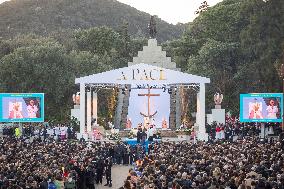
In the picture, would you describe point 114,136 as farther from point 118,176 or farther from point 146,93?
point 118,176

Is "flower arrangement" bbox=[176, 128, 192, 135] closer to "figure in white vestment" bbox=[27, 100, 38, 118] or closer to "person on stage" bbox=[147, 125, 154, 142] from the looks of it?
"person on stage" bbox=[147, 125, 154, 142]

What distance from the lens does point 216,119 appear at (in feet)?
161

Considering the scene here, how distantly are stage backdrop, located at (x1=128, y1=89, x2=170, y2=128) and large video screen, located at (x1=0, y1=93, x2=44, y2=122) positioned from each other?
32.5 ft

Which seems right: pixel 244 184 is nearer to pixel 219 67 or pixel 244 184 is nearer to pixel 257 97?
pixel 257 97

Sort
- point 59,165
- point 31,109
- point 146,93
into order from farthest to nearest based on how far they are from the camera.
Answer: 1. point 146,93
2. point 31,109
3. point 59,165

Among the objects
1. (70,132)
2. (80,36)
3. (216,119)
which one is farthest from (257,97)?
(80,36)

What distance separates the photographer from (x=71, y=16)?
16238cm

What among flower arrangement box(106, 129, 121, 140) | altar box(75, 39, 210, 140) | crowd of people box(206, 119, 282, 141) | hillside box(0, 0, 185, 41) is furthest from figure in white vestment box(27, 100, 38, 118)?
hillside box(0, 0, 185, 41)

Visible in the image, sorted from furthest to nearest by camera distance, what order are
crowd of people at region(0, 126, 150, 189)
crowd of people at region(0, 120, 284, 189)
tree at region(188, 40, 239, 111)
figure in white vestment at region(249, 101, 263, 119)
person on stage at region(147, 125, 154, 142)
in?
tree at region(188, 40, 239, 111) → figure in white vestment at region(249, 101, 263, 119) → person on stage at region(147, 125, 154, 142) → crowd of people at region(0, 126, 150, 189) → crowd of people at region(0, 120, 284, 189)

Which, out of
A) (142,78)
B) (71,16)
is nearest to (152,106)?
(142,78)

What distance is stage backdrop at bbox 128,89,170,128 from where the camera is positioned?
52.1 meters

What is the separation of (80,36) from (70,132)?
50.8m

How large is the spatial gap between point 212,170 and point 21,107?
24.7 meters

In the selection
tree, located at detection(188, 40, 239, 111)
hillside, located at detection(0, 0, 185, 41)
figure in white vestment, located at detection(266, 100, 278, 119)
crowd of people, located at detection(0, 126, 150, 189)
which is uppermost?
hillside, located at detection(0, 0, 185, 41)
